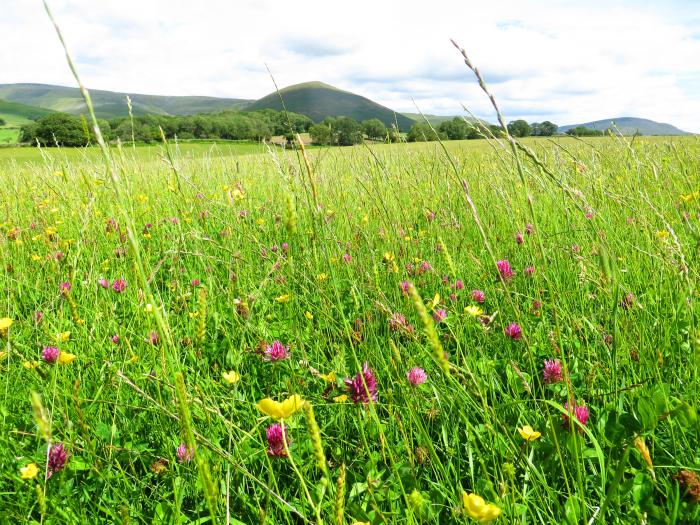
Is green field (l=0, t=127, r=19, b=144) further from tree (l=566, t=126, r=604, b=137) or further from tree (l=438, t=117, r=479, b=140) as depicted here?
tree (l=566, t=126, r=604, b=137)

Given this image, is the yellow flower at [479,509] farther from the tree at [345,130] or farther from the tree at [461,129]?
the tree at [345,130]

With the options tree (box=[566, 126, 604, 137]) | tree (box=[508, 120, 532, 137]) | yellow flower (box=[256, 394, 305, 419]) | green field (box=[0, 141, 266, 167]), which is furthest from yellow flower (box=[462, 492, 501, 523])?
tree (box=[566, 126, 604, 137])

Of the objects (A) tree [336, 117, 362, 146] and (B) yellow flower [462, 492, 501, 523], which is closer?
(B) yellow flower [462, 492, 501, 523]

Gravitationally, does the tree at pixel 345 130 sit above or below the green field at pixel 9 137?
below

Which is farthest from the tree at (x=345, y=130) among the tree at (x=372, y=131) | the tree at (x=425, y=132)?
the tree at (x=425, y=132)

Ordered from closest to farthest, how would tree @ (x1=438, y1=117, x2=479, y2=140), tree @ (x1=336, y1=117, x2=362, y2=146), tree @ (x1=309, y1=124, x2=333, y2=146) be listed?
tree @ (x1=438, y1=117, x2=479, y2=140)
tree @ (x1=309, y1=124, x2=333, y2=146)
tree @ (x1=336, y1=117, x2=362, y2=146)

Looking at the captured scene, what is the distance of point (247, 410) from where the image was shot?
4.96 feet

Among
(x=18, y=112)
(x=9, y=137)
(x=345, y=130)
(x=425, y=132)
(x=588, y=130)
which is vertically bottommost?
(x=425, y=132)

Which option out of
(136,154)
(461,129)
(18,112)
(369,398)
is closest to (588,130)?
(461,129)

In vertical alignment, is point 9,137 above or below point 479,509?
above

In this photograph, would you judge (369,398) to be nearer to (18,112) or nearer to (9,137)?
(9,137)

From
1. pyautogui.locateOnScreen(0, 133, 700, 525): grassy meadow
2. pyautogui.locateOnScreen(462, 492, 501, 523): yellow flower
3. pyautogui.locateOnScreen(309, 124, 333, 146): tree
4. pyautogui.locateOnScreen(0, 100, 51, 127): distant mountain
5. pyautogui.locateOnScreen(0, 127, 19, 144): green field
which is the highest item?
pyautogui.locateOnScreen(0, 100, 51, 127): distant mountain

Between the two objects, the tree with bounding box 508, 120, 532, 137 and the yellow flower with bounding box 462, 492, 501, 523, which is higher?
the tree with bounding box 508, 120, 532, 137

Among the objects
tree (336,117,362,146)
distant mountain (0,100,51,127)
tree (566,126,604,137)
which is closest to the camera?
tree (566,126,604,137)
